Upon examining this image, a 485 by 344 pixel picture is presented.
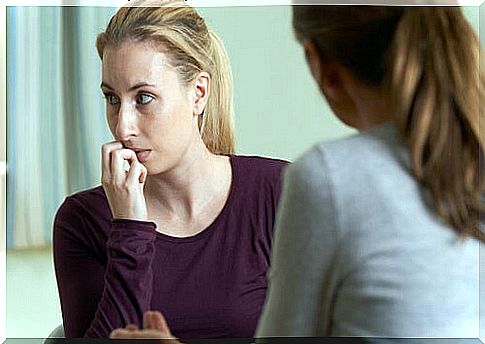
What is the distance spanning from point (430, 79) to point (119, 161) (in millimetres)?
535

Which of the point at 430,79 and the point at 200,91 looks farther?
the point at 200,91

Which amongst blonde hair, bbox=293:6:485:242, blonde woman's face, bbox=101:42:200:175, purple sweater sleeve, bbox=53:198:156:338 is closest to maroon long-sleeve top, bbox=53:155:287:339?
purple sweater sleeve, bbox=53:198:156:338

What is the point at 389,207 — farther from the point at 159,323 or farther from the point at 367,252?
the point at 159,323

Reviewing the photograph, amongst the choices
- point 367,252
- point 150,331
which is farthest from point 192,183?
point 367,252

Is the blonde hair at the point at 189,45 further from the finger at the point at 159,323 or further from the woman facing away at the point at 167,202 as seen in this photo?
the finger at the point at 159,323

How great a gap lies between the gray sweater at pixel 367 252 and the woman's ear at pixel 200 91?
0.28 metres

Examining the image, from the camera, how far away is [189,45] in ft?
4.77

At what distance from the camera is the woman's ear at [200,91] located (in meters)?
1.45

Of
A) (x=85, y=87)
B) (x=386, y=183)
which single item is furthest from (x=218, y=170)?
(x=386, y=183)

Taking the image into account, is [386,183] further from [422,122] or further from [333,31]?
[333,31]

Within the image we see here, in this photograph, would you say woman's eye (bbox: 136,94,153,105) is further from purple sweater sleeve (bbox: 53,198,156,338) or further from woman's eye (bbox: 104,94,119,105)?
purple sweater sleeve (bbox: 53,198,156,338)

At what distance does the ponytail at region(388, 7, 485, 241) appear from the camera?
120cm

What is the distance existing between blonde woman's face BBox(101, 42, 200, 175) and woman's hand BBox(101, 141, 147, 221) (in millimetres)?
14

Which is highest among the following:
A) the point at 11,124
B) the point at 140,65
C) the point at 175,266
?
the point at 140,65
